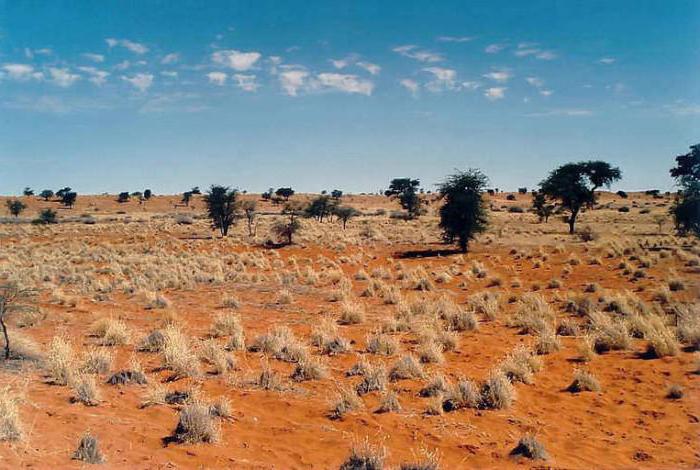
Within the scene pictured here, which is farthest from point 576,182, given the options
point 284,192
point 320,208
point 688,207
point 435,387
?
point 284,192

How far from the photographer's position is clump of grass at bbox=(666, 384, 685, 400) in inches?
365

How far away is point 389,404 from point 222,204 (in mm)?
43350

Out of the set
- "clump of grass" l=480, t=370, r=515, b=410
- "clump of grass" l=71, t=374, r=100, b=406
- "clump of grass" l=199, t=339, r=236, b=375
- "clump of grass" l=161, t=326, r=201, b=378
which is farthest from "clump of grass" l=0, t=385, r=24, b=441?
"clump of grass" l=480, t=370, r=515, b=410

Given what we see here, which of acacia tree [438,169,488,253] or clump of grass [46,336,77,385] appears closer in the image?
clump of grass [46,336,77,385]

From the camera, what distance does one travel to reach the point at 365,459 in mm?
6477

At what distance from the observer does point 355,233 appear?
171 ft

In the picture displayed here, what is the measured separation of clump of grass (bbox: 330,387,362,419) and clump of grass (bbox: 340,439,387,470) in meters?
1.64

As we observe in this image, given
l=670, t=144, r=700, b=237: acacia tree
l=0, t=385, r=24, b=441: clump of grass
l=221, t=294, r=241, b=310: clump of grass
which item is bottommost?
l=221, t=294, r=241, b=310: clump of grass

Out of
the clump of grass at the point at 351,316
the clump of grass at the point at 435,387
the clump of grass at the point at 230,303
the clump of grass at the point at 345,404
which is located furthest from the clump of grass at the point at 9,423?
the clump of grass at the point at 230,303

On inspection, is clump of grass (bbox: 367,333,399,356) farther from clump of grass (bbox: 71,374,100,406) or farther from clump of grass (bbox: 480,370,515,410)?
clump of grass (bbox: 71,374,100,406)

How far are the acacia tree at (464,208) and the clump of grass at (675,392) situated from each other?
25.7 m

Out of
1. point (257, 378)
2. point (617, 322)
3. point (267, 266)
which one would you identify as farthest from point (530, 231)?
point (257, 378)

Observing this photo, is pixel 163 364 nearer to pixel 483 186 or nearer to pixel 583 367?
pixel 583 367

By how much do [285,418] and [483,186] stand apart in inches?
1204
